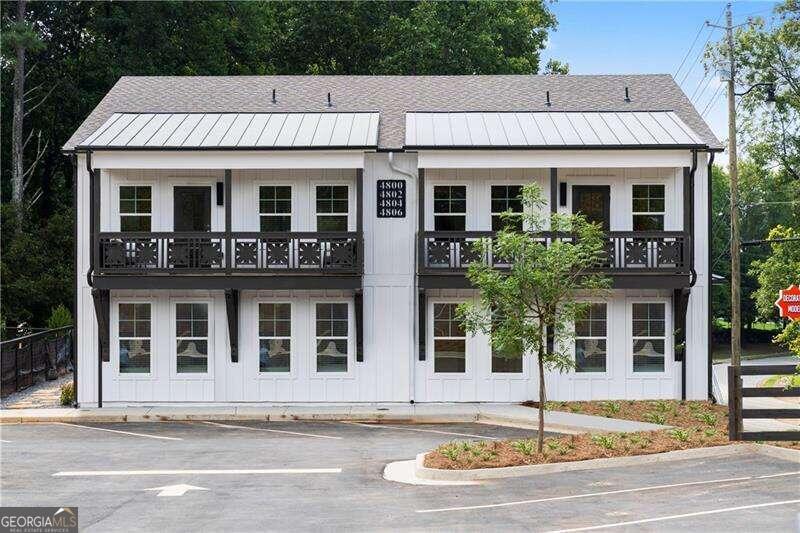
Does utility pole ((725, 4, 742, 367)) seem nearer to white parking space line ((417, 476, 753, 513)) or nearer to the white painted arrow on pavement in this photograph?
white parking space line ((417, 476, 753, 513))

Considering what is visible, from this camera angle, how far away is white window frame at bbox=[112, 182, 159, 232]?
25891 millimetres

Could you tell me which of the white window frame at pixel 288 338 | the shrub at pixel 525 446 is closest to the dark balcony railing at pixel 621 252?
the white window frame at pixel 288 338

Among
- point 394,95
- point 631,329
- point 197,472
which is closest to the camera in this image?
point 197,472

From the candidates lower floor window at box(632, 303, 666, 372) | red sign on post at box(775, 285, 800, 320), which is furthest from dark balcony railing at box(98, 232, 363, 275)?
red sign on post at box(775, 285, 800, 320)

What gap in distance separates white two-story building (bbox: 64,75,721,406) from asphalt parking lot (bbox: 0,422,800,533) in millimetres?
4573

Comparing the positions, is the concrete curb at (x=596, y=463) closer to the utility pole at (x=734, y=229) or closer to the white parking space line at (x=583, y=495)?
the white parking space line at (x=583, y=495)

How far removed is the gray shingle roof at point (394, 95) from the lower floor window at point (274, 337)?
5.76 metres

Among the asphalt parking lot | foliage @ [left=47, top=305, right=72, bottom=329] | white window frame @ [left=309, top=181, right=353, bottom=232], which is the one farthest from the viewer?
foliage @ [left=47, top=305, right=72, bottom=329]

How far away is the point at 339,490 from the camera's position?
49.5 feet

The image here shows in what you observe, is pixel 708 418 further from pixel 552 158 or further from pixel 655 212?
pixel 552 158

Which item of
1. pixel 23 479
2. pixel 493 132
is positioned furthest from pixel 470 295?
pixel 23 479

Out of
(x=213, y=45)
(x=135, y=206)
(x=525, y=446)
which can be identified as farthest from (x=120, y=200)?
(x=213, y=45)

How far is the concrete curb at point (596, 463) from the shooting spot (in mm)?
16000

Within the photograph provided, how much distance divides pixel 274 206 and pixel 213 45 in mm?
25231
